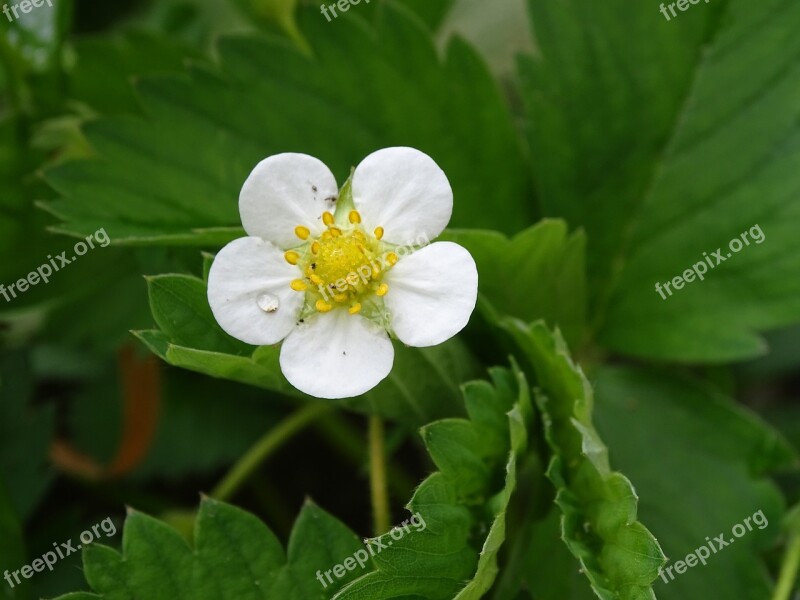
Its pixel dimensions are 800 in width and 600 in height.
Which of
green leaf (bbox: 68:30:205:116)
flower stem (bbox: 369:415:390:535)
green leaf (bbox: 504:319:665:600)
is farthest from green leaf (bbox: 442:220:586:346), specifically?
green leaf (bbox: 68:30:205:116)

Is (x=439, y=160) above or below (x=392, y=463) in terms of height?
above

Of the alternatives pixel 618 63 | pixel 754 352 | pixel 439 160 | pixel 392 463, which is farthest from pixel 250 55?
pixel 754 352

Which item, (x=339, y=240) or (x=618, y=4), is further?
(x=618, y=4)

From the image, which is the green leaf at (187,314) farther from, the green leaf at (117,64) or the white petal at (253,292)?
the green leaf at (117,64)

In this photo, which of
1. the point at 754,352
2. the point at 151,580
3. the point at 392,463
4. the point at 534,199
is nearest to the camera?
the point at 151,580

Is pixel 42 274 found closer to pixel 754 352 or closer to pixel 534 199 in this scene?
pixel 534 199

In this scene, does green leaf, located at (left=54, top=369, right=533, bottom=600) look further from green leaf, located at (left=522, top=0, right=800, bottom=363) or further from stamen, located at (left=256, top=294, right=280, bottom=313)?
green leaf, located at (left=522, top=0, right=800, bottom=363)

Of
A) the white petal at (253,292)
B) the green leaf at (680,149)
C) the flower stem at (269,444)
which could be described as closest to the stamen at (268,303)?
the white petal at (253,292)

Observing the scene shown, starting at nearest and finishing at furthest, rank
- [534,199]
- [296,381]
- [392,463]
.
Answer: [296,381], [534,199], [392,463]
